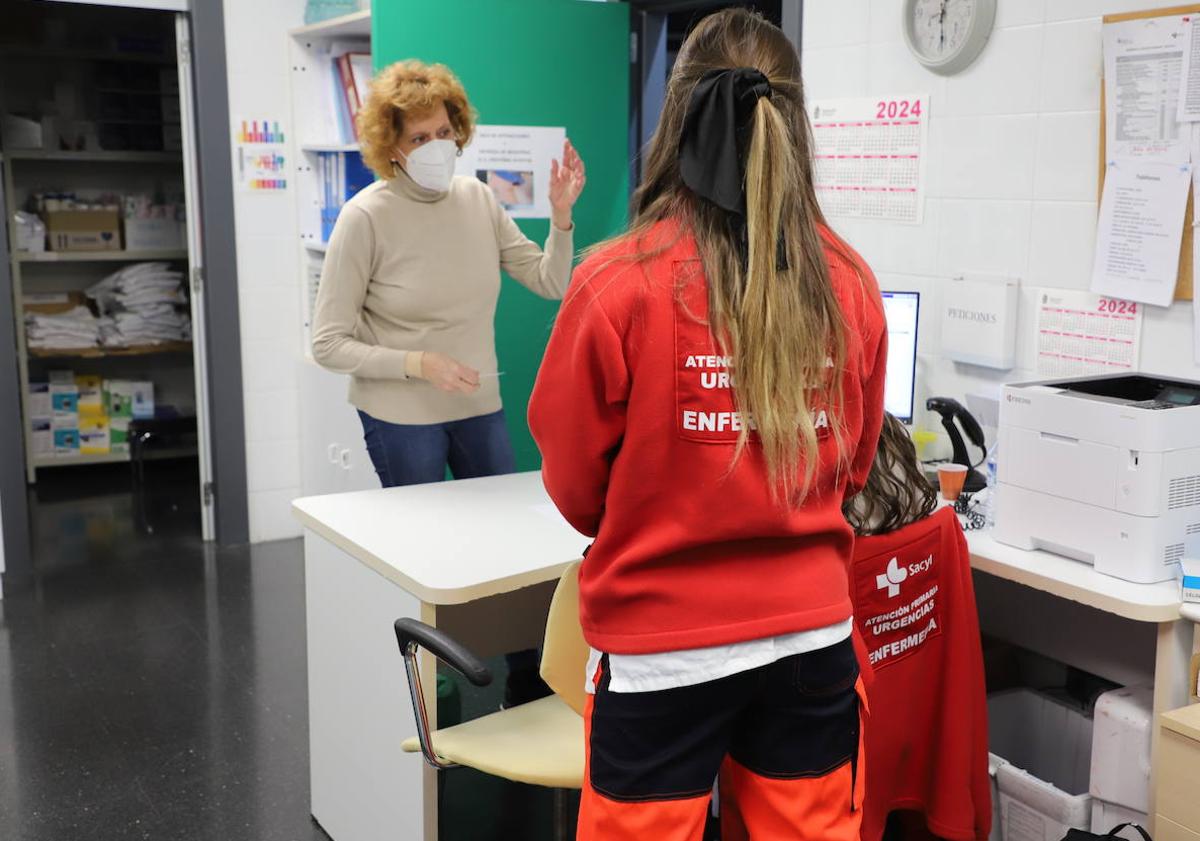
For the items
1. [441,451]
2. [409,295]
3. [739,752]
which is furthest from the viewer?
[441,451]

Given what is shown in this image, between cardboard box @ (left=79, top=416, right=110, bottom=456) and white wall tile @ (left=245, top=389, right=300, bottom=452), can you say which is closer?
white wall tile @ (left=245, top=389, right=300, bottom=452)

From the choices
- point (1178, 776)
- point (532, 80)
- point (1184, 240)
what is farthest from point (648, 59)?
point (1178, 776)

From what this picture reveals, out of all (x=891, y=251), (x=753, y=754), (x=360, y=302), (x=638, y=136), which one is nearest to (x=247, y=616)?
(x=360, y=302)

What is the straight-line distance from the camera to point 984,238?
2922 mm

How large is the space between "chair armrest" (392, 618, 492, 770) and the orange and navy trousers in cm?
39

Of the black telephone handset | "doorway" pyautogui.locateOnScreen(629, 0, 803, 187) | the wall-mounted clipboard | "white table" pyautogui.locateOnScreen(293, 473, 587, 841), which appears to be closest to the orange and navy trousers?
"white table" pyautogui.locateOnScreen(293, 473, 587, 841)

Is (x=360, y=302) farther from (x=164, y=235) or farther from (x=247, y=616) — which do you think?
(x=164, y=235)

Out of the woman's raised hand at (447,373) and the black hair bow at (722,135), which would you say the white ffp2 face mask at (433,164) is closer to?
the woman's raised hand at (447,373)

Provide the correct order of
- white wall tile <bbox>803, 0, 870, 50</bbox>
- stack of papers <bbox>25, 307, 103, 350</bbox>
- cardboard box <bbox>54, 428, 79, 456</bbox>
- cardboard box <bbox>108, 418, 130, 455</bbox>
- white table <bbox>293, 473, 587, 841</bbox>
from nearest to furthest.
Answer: white table <bbox>293, 473, 587, 841</bbox> → white wall tile <bbox>803, 0, 870, 50</bbox> → stack of papers <bbox>25, 307, 103, 350</bbox> → cardboard box <bbox>54, 428, 79, 456</bbox> → cardboard box <bbox>108, 418, 130, 455</bbox>

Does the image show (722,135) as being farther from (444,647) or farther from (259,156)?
(259,156)

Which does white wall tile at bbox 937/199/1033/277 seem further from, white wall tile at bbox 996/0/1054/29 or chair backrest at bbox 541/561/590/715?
chair backrest at bbox 541/561/590/715

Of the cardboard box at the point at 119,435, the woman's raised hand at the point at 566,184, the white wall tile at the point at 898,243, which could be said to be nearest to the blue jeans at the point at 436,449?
the woman's raised hand at the point at 566,184

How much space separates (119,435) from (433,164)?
3.65m

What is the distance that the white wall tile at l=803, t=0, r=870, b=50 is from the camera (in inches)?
127
